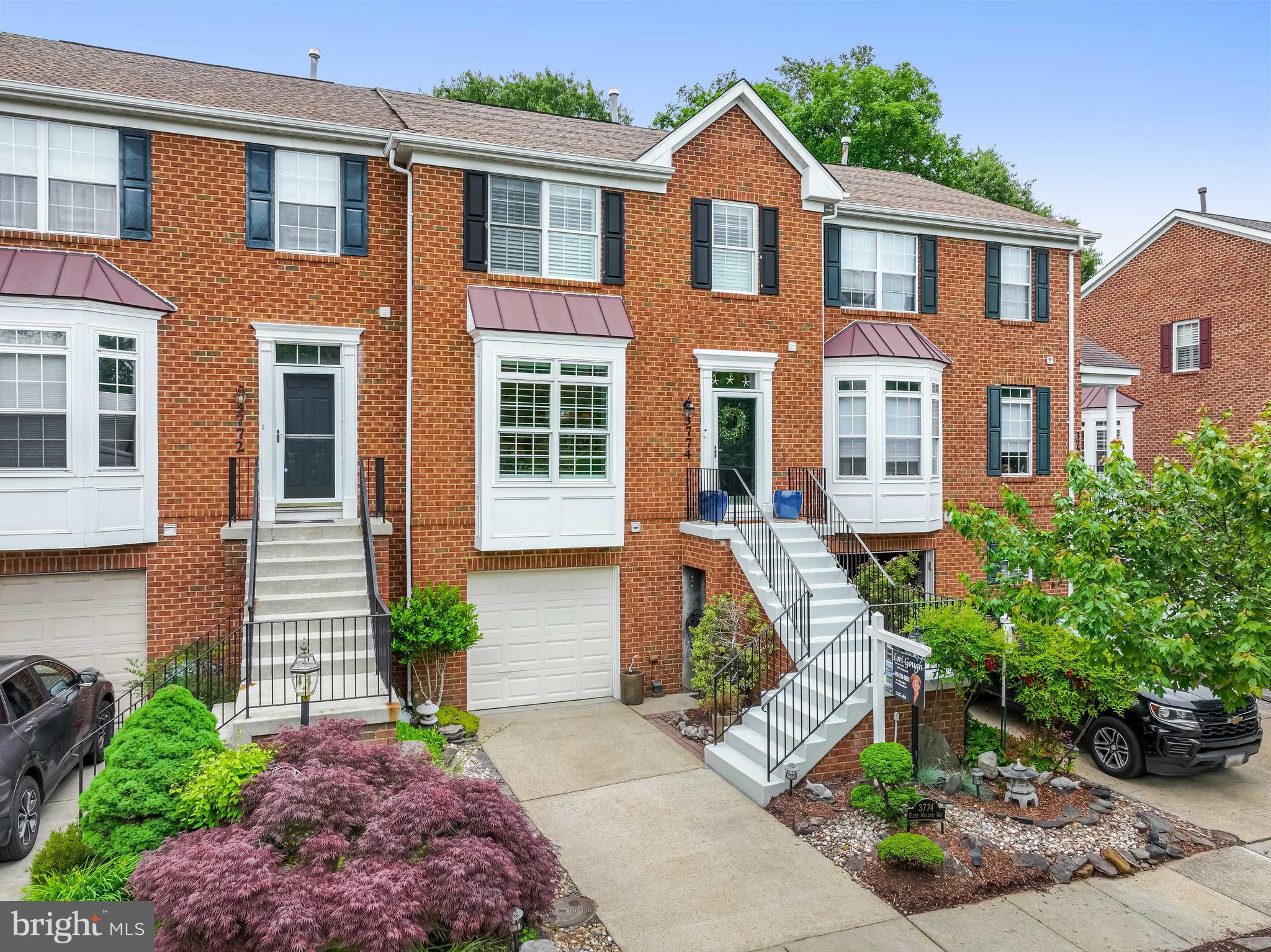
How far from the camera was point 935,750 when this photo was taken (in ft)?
29.4

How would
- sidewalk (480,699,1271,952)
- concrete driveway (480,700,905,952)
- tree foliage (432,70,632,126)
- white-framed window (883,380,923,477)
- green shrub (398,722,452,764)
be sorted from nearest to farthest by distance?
sidewalk (480,699,1271,952) < concrete driveway (480,700,905,952) < green shrub (398,722,452,764) < white-framed window (883,380,923,477) < tree foliage (432,70,632,126)

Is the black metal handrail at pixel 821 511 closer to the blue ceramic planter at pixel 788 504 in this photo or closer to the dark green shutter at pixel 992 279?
the blue ceramic planter at pixel 788 504

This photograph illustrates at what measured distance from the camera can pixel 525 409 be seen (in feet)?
37.6

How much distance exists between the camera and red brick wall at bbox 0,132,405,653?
10547mm

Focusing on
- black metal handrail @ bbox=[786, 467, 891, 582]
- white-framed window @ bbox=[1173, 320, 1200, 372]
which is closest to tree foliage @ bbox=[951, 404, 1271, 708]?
black metal handrail @ bbox=[786, 467, 891, 582]

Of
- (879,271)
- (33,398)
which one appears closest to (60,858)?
(33,398)

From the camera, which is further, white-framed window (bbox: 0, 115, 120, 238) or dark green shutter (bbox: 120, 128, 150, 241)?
dark green shutter (bbox: 120, 128, 150, 241)

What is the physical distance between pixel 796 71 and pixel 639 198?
2439 centimetres

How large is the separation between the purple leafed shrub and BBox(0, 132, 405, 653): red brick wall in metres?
5.51

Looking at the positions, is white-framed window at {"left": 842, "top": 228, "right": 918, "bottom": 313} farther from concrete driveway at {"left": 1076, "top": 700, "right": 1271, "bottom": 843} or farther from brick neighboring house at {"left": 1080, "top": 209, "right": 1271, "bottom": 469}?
concrete driveway at {"left": 1076, "top": 700, "right": 1271, "bottom": 843}

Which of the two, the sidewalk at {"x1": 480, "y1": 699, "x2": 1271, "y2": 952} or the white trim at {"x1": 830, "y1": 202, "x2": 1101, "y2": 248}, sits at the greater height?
the white trim at {"x1": 830, "y1": 202, "x2": 1101, "y2": 248}

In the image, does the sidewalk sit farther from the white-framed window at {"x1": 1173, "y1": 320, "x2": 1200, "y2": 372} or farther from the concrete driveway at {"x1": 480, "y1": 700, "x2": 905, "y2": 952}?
the white-framed window at {"x1": 1173, "y1": 320, "x2": 1200, "y2": 372}

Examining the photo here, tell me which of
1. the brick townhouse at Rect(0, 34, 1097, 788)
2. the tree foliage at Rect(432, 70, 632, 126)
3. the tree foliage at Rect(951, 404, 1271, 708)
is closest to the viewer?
the tree foliage at Rect(951, 404, 1271, 708)

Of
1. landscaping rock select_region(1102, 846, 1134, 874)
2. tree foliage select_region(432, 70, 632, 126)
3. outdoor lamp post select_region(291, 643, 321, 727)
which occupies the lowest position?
landscaping rock select_region(1102, 846, 1134, 874)
